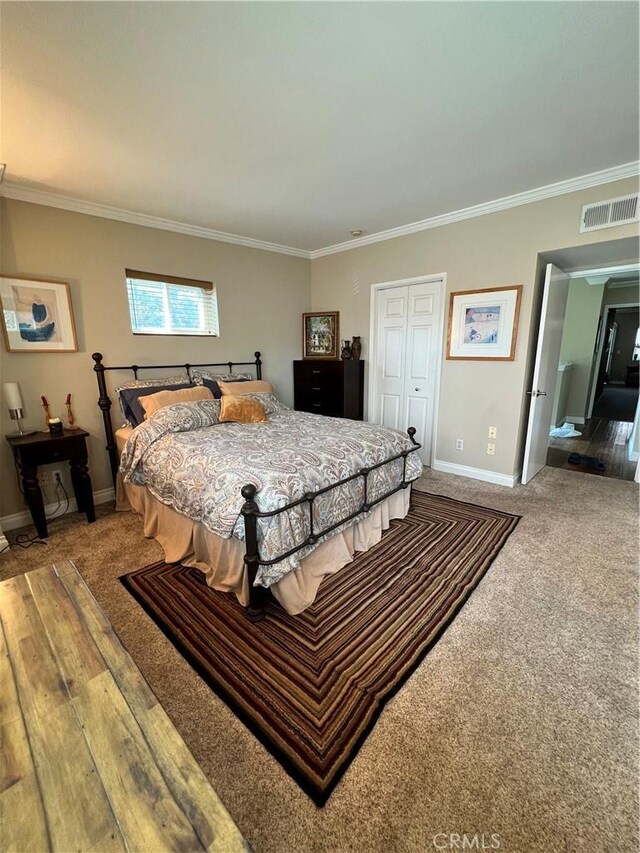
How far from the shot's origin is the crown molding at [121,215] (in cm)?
272

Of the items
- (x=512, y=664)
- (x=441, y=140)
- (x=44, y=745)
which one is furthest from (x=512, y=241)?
(x=44, y=745)

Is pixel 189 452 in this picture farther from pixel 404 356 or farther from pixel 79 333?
pixel 404 356

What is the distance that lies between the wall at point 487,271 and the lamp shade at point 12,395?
3.54m

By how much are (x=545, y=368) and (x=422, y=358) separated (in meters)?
1.22

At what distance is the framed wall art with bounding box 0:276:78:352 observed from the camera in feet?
9.03

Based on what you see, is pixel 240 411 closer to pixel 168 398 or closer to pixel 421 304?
pixel 168 398

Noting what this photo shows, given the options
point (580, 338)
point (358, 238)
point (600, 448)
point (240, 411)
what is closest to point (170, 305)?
point (240, 411)

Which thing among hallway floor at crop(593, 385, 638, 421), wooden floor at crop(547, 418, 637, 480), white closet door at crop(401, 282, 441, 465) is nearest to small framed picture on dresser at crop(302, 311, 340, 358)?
white closet door at crop(401, 282, 441, 465)

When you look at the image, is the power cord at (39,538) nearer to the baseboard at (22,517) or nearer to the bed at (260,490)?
the baseboard at (22,517)

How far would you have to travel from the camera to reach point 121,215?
3213 mm

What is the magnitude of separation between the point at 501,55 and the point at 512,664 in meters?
2.75

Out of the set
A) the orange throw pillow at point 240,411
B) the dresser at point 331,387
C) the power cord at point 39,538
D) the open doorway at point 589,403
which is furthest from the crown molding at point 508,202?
the power cord at point 39,538

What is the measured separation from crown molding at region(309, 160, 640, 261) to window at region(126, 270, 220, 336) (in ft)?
6.06

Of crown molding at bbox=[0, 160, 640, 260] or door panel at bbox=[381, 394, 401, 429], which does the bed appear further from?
door panel at bbox=[381, 394, 401, 429]
